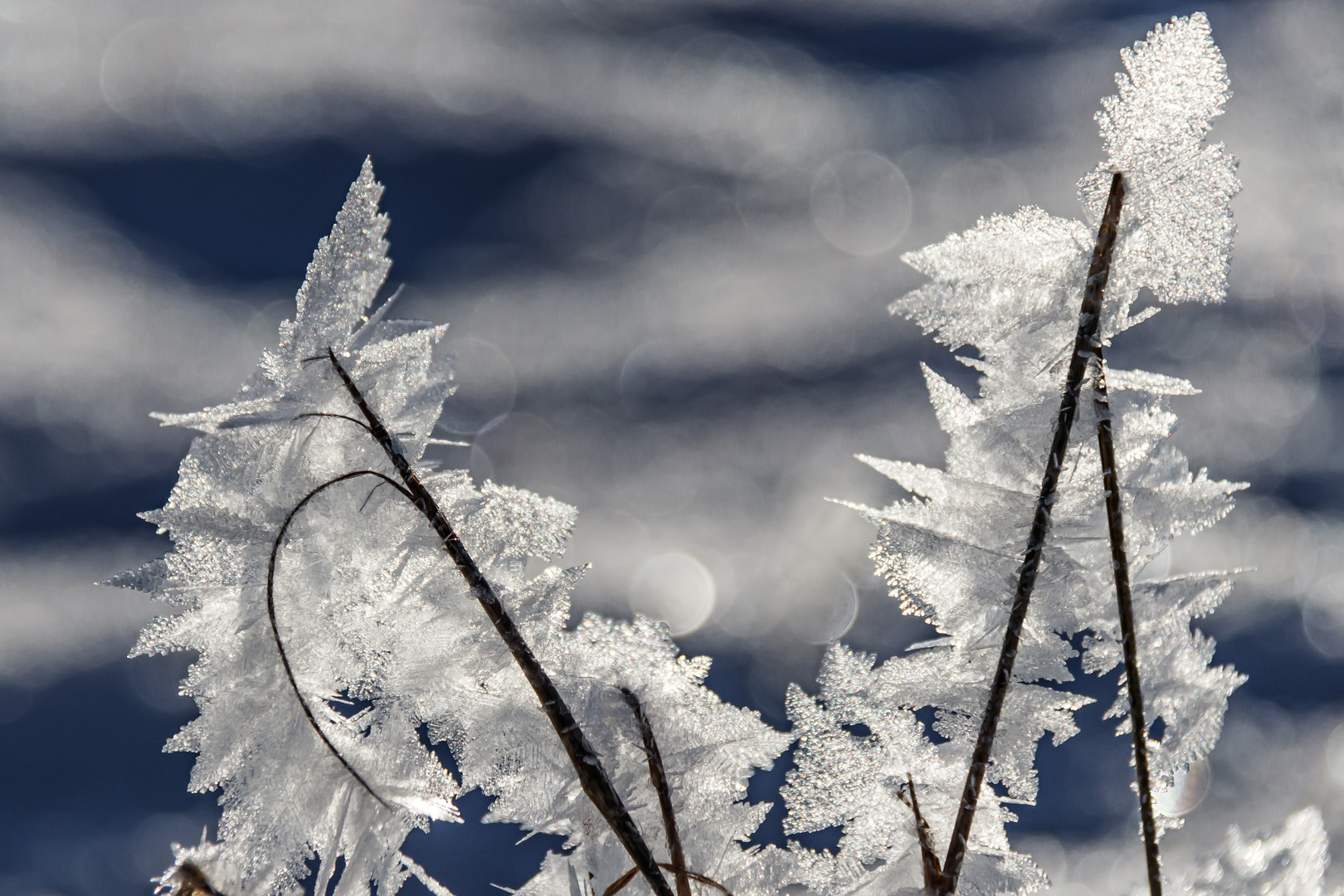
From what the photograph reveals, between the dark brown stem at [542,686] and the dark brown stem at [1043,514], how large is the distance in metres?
0.08

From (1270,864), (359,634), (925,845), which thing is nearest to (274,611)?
(359,634)

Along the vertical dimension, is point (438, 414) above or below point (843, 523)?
below

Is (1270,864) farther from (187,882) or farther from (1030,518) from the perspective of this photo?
(187,882)

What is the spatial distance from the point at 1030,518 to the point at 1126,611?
33 mm

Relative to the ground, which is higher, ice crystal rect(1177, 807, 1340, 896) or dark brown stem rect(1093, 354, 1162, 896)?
dark brown stem rect(1093, 354, 1162, 896)

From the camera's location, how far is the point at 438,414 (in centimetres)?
22

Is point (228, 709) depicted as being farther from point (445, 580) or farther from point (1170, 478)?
point (1170, 478)

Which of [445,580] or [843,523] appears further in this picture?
[843,523]

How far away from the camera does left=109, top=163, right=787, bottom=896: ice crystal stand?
21 cm


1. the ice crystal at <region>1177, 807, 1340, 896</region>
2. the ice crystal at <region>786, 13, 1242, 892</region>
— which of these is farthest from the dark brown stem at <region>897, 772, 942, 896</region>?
the ice crystal at <region>1177, 807, 1340, 896</region>

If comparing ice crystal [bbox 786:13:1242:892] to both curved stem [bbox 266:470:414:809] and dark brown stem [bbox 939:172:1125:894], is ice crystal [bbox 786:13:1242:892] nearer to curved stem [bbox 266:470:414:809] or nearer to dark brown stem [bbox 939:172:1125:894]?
dark brown stem [bbox 939:172:1125:894]

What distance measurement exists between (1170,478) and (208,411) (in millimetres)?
249

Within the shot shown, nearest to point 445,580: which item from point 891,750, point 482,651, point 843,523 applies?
point 482,651

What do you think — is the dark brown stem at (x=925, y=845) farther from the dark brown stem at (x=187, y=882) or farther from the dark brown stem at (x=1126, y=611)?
the dark brown stem at (x=187, y=882)
